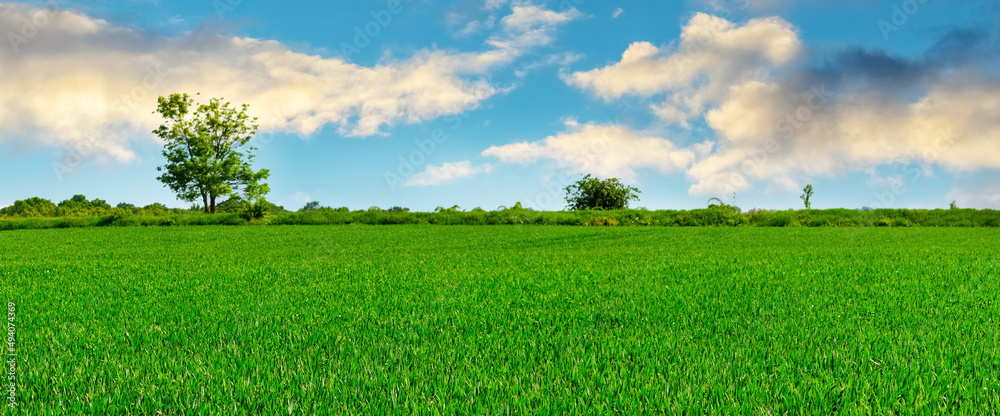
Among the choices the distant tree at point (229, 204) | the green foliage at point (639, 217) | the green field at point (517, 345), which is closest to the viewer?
the green field at point (517, 345)

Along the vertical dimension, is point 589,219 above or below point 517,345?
above

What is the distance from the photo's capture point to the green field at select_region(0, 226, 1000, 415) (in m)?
2.55

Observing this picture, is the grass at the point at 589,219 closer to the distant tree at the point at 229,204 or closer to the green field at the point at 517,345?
the distant tree at the point at 229,204

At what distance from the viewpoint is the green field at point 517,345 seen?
8.37 ft

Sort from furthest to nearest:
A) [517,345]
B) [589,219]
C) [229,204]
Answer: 1. [229,204]
2. [589,219]
3. [517,345]

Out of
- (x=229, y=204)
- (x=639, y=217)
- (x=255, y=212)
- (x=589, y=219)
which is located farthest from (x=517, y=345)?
(x=229, y=204)

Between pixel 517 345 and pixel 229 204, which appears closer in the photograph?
pixel 517 345

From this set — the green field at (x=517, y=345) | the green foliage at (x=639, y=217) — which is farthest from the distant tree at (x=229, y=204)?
the green field at (x=517, y=345)

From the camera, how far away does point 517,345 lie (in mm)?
3408

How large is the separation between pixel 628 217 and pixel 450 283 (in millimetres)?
24284

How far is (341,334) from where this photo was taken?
3.73 meters

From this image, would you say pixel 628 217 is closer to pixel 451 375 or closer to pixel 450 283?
pixel 450 283

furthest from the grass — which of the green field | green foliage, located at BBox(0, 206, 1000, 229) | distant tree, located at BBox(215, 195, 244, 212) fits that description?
the green field

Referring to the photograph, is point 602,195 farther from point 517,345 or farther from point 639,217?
point 517,345
